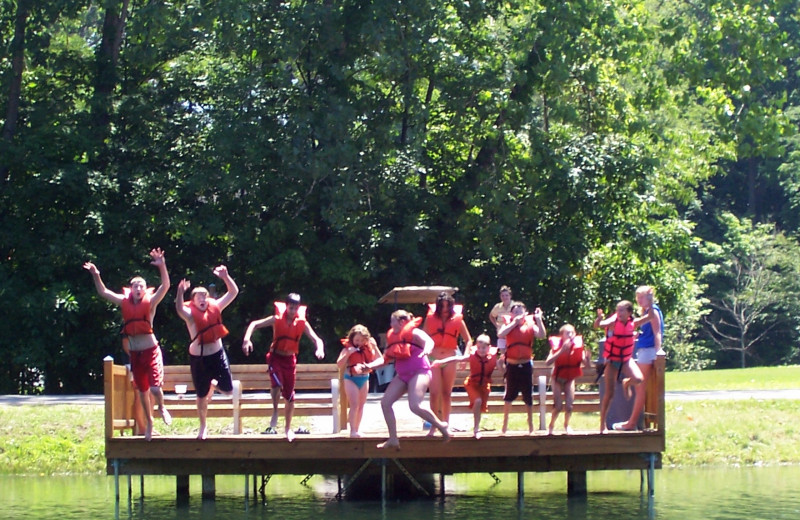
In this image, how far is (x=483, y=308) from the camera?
29875 mm

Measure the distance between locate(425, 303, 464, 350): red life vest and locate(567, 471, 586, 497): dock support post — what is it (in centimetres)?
275

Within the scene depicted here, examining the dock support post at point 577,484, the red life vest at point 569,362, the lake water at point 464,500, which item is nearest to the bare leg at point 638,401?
the red life vest at point 569,362

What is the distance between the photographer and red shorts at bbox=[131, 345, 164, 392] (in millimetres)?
14750

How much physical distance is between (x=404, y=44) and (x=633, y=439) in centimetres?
1423

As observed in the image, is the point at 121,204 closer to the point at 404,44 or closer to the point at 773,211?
the point at 404,44

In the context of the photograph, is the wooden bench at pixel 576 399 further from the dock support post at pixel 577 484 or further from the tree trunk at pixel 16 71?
the tree trunk at pixel 16 71

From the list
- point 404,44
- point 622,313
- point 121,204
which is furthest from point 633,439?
point 121,204

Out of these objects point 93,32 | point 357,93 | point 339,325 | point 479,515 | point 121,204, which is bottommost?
point 479,515

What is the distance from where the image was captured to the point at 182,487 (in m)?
16.6

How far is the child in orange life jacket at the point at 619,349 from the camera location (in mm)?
15086

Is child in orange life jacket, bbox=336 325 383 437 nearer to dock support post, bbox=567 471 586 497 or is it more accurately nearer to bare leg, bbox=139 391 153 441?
bare leg, bbox=139 391 153 441

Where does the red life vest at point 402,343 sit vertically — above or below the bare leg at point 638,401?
above

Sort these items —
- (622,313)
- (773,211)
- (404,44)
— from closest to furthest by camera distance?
(622,313) < (404,44) < (773,211)

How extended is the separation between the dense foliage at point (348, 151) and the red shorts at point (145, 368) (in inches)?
486
